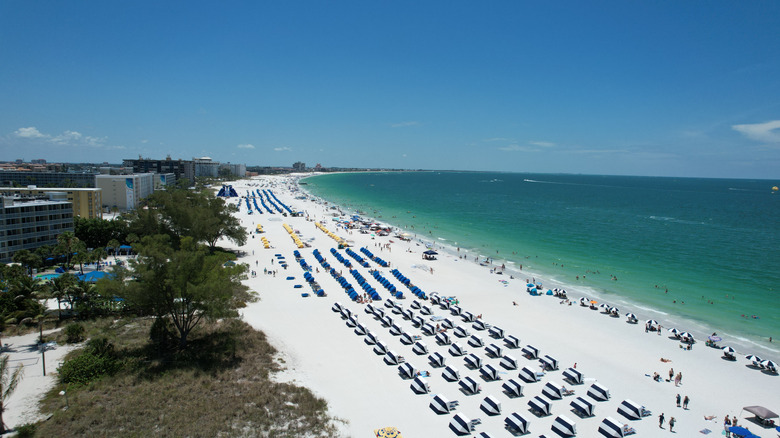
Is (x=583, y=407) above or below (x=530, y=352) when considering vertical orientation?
below

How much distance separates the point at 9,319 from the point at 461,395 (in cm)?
2658

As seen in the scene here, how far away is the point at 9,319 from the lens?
2308 cm

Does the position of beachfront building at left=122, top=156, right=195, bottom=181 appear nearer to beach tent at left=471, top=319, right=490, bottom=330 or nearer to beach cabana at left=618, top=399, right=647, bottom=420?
beach tent at left=471, top=319, right=490, bottom=330

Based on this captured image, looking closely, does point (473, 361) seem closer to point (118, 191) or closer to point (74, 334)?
point (74, 334)

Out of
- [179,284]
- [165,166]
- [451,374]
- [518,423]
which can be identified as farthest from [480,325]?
[165,166]

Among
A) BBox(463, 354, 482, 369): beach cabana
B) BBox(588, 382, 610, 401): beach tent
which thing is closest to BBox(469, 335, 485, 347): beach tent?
BBox(463, 354, 482, 369): beach cabana

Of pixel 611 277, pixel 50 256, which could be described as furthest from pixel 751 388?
pixel 50 256

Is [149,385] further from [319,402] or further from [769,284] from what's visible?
[769,284]

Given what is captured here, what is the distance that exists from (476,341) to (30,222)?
4410 centimetres

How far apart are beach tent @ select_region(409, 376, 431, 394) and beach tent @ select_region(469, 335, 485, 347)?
598cm

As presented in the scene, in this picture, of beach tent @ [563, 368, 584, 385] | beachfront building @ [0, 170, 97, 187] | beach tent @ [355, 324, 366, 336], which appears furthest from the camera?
beachfront building @ [0, 170, 97, 187]

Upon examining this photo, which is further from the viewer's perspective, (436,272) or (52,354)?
(436,272)

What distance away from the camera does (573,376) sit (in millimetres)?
20266

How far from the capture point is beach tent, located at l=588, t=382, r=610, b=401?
61.6 ft
